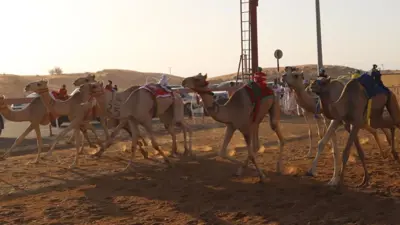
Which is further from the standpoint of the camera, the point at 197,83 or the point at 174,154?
the point at 174,154

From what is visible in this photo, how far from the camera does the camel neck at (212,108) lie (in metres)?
9.74

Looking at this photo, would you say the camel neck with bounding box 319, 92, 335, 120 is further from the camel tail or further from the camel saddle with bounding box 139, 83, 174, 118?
the camel saddle with bounding box 139, 83, 174, 118

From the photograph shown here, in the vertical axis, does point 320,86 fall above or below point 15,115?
above

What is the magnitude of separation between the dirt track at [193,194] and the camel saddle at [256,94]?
4.61ft

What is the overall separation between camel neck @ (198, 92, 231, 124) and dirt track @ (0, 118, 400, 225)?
4.24ft

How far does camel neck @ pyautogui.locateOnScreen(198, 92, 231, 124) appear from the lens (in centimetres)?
974

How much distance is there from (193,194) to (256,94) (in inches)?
100

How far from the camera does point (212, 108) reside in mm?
9773

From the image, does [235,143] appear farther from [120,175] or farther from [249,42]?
[249,42]

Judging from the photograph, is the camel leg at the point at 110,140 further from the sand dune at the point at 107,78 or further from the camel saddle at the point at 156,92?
the sand dune at the point at 107,78

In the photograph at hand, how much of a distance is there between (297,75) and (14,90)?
215 feet

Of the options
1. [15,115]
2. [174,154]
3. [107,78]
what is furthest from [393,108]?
[107,78]

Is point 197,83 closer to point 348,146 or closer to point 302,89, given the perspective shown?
point 302,89

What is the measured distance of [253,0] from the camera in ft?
84.5
